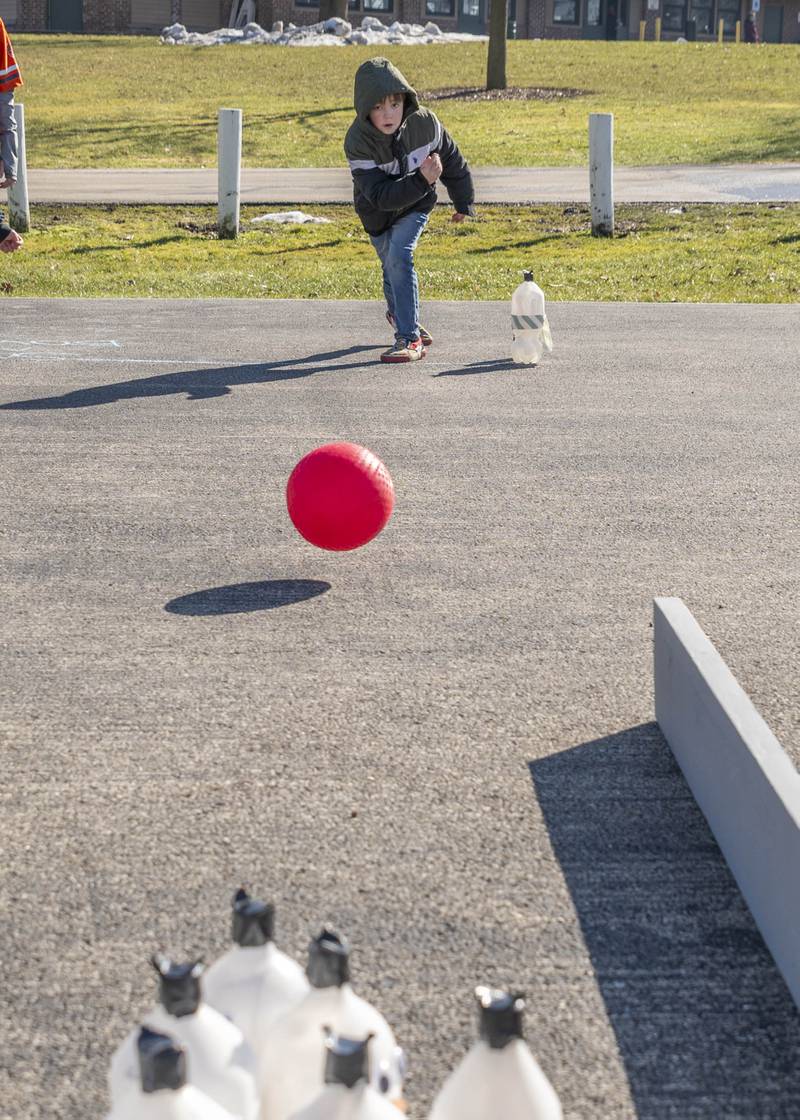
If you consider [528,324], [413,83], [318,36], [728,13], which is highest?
[728,13]

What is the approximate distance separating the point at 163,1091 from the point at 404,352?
920 centimetres

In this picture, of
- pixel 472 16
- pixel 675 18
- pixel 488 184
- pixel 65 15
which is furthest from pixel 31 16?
pixel 488 184

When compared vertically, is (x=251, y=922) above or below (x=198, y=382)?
above

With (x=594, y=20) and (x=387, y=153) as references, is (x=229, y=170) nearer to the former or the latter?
(x=387, y=153)

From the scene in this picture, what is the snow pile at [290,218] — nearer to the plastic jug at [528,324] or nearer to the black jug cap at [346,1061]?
the plastic jug at [528,324]

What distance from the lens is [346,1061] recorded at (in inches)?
80.6

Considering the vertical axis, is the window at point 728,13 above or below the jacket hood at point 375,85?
above

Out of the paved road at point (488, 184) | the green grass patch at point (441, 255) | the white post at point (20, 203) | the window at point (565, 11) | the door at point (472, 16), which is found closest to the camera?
the green grass patch at point (441, 255)

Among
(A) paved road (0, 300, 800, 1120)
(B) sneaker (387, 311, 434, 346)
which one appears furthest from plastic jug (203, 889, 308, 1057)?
(B) sneaker (387, 311, 434, 346)

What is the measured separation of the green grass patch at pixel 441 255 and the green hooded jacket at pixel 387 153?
417cm

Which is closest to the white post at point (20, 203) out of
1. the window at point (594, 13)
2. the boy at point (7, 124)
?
the boy at point (7, 124)

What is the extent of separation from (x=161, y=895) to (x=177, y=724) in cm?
110

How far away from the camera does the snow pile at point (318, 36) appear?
54188mm

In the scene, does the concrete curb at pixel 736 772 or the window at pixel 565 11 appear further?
the window at pixel 565 11
